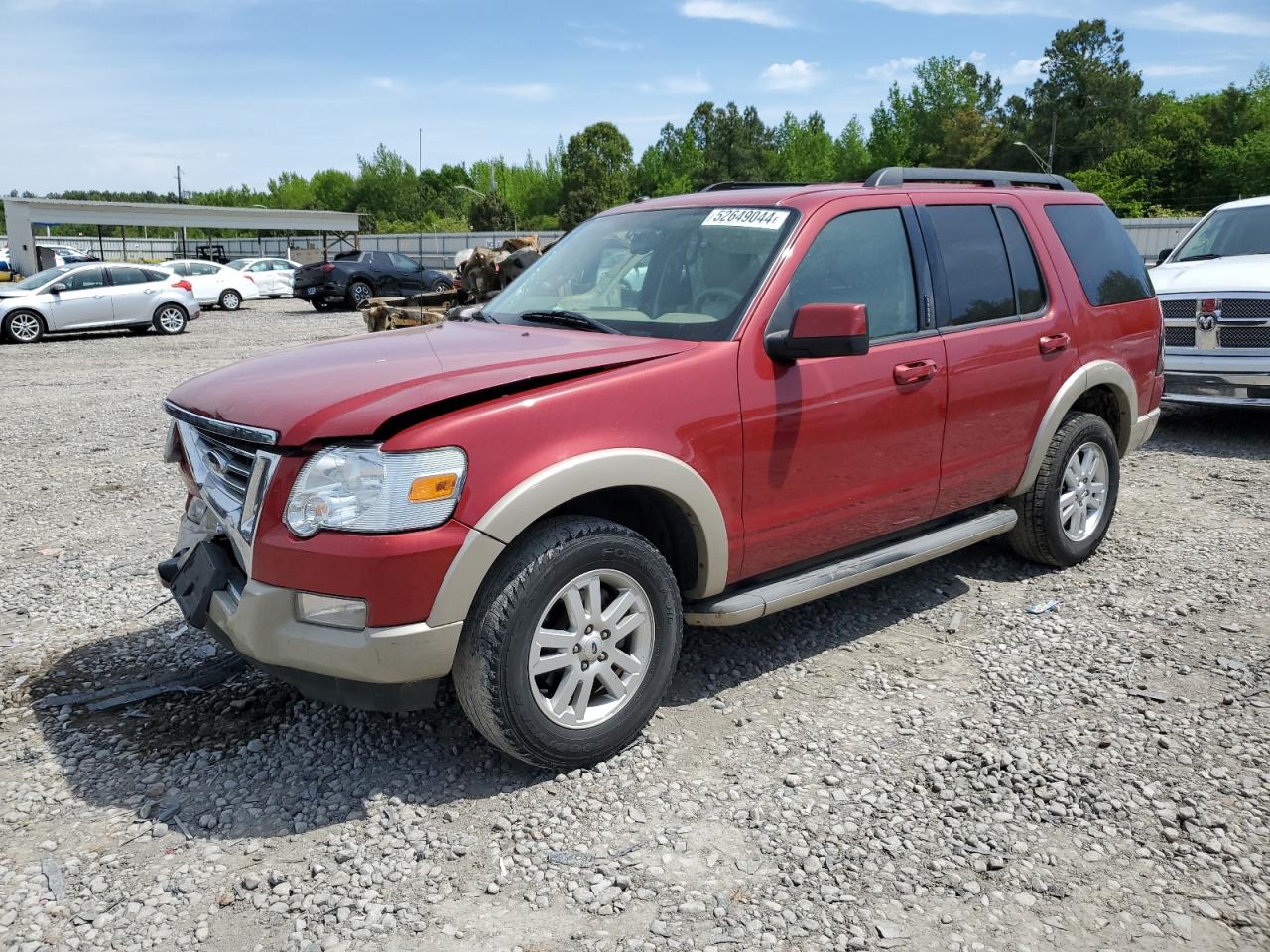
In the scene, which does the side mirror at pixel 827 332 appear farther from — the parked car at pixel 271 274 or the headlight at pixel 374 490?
the parked car at pixel 271 274

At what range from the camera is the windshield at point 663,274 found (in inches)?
159

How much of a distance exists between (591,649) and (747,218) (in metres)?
1.93

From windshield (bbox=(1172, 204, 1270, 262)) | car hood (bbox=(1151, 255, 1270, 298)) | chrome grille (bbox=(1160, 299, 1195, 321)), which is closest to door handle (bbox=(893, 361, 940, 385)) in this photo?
car hood (bbox=(1151, 255, 1270, 298))

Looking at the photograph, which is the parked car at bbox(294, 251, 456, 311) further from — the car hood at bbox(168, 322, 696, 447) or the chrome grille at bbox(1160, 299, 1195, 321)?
the car hood at bbox(168, 322, 696, 447)

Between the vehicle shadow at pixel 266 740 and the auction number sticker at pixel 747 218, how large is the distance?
1846mm

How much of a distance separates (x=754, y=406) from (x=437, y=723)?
5.53 feet

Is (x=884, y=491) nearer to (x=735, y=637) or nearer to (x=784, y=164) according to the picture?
(x=735, y=637)

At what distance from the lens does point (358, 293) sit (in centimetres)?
2867

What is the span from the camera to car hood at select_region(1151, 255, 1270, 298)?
28.9 feet

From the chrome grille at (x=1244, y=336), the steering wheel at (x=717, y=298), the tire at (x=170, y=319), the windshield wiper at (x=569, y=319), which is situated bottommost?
the tire at (x=170, y=319)

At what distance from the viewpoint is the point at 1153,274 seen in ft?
32.7

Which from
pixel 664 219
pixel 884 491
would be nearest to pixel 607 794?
pixel 884 491

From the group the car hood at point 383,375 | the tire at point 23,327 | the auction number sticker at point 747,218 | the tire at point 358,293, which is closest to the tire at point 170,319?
the tire at point 23,327

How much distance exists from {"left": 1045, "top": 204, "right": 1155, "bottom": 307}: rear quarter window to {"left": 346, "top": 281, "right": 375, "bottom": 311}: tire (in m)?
25.2
